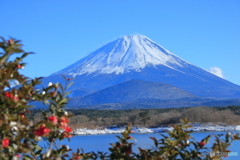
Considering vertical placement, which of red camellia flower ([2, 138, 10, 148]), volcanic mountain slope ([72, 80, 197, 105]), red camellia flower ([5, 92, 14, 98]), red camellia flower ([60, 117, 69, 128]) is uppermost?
volcanic mountain slope ([72, 80, 197, 105])

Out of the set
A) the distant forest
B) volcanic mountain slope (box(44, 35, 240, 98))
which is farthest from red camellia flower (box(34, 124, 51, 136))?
volcanic mountain slope (box(44, 35, 240, 98))

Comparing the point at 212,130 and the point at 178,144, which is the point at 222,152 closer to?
the point at 178,144

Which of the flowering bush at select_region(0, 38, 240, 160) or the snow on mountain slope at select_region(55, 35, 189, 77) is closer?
the flowering bush at select_region(0, 38, 240, 160)

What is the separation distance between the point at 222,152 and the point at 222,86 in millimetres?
187784

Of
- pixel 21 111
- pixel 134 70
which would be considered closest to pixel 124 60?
pixel 134 70

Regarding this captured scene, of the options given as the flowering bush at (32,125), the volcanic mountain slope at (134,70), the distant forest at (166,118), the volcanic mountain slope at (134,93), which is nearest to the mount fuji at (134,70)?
the volcanic mountain slope at (134,70)

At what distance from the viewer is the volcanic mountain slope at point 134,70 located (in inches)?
7288

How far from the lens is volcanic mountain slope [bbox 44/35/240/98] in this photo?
18512 centimetres

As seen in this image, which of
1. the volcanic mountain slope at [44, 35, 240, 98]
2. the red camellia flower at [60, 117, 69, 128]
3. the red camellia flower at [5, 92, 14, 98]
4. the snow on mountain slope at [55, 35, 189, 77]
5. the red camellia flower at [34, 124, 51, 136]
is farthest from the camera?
the snow on mountain slope at [55, 35, 189, 77]

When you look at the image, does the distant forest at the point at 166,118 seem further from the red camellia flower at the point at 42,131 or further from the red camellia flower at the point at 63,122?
the red camellia flower at the point at 42,131

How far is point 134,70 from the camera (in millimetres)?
190250

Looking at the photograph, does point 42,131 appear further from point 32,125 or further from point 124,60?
point 124,60

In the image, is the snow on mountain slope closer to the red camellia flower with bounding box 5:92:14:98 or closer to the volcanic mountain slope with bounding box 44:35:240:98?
the volcanic mountain slope with bounding box 44:35:240:98

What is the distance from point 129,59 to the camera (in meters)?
193
